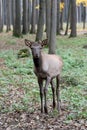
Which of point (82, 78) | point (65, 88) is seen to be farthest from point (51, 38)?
point (65, 88)

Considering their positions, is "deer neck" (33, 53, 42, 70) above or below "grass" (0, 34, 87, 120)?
above

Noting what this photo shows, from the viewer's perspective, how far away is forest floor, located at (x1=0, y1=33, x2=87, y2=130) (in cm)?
785

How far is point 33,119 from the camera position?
26.6 ft

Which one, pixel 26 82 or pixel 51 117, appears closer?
pixel 51 117

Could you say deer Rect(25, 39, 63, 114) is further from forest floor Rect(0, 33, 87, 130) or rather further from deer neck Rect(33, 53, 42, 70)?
forest floor Rect(0, 33, 87, 130)

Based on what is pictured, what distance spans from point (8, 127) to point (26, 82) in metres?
4.10

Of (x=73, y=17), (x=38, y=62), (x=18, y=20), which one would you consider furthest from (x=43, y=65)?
(x=18, y=20)

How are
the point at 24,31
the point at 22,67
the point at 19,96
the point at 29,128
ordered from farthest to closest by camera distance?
the point at 24,31 < the point at 22,67 < the point at 19,96 < the point at 29,128

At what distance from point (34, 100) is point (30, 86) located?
1745mm

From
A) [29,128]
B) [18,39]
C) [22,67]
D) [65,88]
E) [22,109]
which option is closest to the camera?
[29,128]

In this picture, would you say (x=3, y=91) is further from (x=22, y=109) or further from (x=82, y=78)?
(x=82, y=78)

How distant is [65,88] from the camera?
36.3ft

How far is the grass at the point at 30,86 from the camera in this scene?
29.4 feet

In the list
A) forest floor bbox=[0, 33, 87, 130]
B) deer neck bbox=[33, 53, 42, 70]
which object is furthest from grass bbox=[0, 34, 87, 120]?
deer neck bbox=[33, 53, 42, 70]
